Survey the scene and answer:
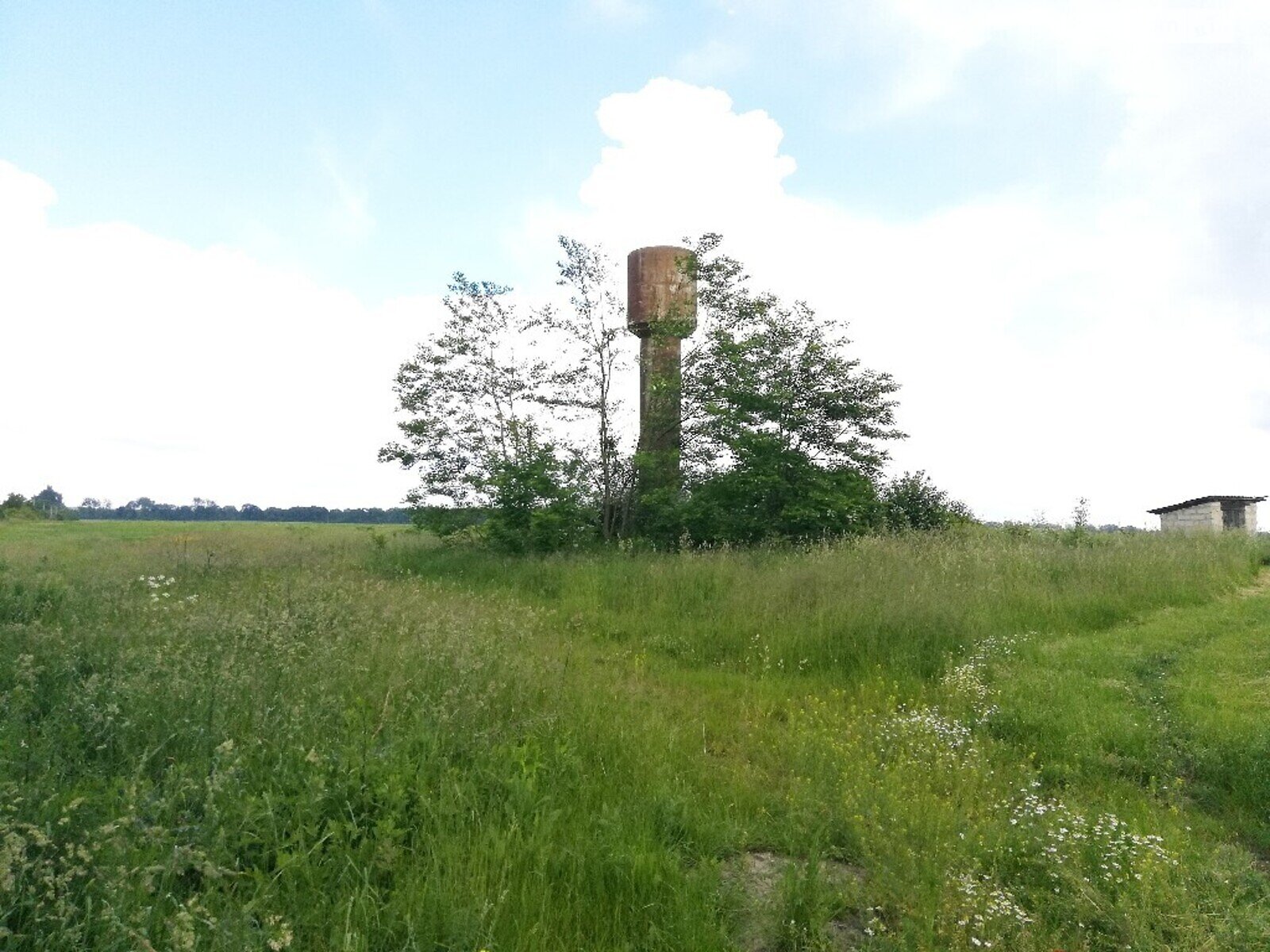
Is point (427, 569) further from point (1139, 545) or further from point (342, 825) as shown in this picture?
point (1139, 545)

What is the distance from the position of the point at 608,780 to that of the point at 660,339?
467 inches

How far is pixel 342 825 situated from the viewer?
313 cm

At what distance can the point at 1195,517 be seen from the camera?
21.7 meters

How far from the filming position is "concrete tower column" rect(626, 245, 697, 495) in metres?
15.0

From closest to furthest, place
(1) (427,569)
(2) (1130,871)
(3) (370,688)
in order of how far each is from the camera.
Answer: (2) (1130,871) → (3) (370,688) → (1) (427,569)

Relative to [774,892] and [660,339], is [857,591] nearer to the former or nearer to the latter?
[774,892]

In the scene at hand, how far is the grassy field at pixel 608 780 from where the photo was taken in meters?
2.78

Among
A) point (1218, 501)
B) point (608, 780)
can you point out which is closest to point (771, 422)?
point (608, 780)

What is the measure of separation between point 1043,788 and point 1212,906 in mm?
1403

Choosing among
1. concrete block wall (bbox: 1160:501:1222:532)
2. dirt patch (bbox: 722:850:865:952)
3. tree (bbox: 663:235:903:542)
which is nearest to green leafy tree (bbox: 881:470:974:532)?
tree (bbox: 663:235:903:542)

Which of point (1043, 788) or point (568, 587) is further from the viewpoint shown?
point (568, 587)

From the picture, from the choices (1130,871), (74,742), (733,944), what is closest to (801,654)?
(1130,871)

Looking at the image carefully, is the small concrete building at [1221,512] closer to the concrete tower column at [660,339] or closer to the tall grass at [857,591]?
the tall grass at [857,591]

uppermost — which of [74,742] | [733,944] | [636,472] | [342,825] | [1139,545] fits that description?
[636,472]
